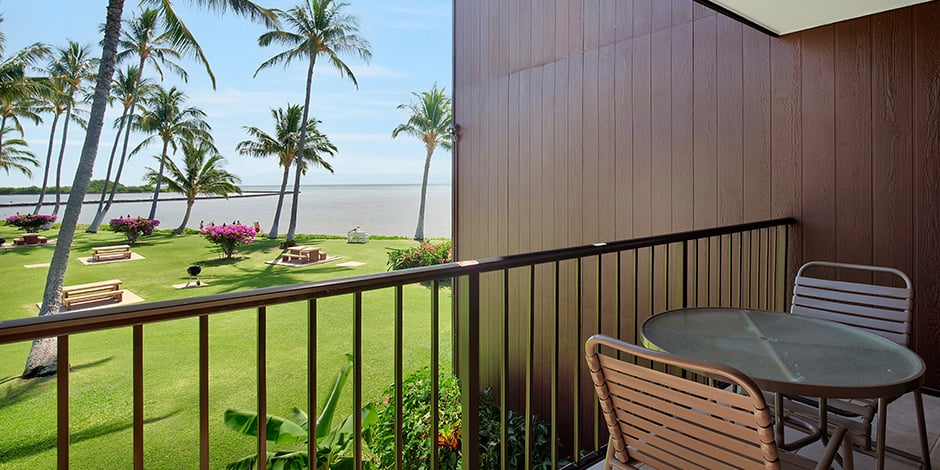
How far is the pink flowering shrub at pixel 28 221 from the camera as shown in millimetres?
22719

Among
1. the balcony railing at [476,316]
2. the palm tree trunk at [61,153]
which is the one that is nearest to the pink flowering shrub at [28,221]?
the palm tree trunk at [61,153]

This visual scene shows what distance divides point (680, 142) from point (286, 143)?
874 inches

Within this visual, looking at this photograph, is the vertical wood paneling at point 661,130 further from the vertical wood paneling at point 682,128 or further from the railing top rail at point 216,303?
→ the railing top rail at point 216,303

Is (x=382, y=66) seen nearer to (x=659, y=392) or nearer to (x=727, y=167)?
(x=727, y=167)

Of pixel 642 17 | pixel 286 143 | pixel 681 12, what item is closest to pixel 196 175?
pixel 286 143

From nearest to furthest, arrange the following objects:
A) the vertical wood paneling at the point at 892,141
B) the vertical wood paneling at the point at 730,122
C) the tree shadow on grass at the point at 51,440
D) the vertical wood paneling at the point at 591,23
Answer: the vertical wood paneling at the point at 892,141 → the vertical wood paneling at the point at 730,122 → the vertical wood paneling at the point at 591,23 → the tree shadow on grass at the point at 51,440

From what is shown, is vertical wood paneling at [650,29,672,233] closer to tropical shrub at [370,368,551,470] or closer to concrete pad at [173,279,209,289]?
tropical shrub at [370,368,551,470]

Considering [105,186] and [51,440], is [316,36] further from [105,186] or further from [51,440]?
[51,440]

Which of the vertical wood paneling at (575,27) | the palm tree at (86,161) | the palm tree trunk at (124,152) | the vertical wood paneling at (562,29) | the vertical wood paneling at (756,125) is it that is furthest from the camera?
the palm tree trunk at (124,152)

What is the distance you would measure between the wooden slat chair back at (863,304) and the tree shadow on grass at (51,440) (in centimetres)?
1279

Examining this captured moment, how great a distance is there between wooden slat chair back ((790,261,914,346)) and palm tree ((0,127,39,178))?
90.6ft

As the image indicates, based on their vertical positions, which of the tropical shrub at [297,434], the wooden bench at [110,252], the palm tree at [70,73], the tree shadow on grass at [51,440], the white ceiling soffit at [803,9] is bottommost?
the tree shadow on grass at [51,440]

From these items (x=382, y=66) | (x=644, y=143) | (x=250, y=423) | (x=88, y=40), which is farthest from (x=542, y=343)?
(x=382, y=66)

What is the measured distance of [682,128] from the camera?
154 inches
